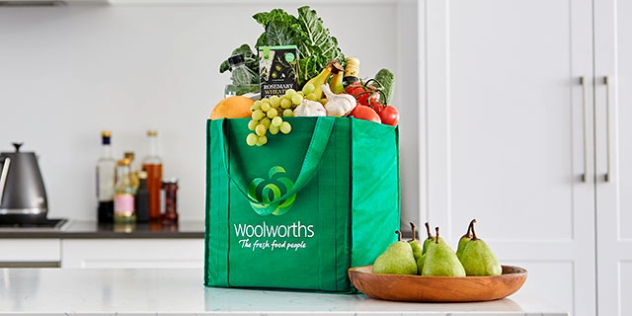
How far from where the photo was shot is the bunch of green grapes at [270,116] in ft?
3.57

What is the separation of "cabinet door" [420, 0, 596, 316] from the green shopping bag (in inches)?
62.2

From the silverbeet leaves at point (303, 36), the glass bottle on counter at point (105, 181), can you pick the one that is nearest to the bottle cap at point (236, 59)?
the silverbeet leaves at point (303, 36)

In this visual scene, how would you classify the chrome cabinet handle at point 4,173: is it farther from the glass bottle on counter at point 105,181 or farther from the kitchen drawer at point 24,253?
the glass bottle on counter at point 105,181

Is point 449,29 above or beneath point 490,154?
above

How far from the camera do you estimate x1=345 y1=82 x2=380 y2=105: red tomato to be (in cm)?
120

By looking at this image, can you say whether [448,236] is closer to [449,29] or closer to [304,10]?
[449,29]

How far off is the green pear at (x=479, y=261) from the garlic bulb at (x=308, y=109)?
30 centimetres

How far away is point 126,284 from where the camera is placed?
48.8 inches

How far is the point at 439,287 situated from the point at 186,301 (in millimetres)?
355

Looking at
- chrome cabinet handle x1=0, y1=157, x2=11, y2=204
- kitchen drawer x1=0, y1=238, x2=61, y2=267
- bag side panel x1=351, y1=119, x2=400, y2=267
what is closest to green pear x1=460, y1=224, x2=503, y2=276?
bag side panel x1=351, y1=119, x2=400, y2=267

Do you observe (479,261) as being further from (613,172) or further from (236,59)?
(613,172)

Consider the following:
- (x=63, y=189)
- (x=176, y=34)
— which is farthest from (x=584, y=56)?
(x=63, y=189)

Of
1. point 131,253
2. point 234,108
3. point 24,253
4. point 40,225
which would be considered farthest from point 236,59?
point 40,225

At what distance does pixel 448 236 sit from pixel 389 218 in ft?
5.01
